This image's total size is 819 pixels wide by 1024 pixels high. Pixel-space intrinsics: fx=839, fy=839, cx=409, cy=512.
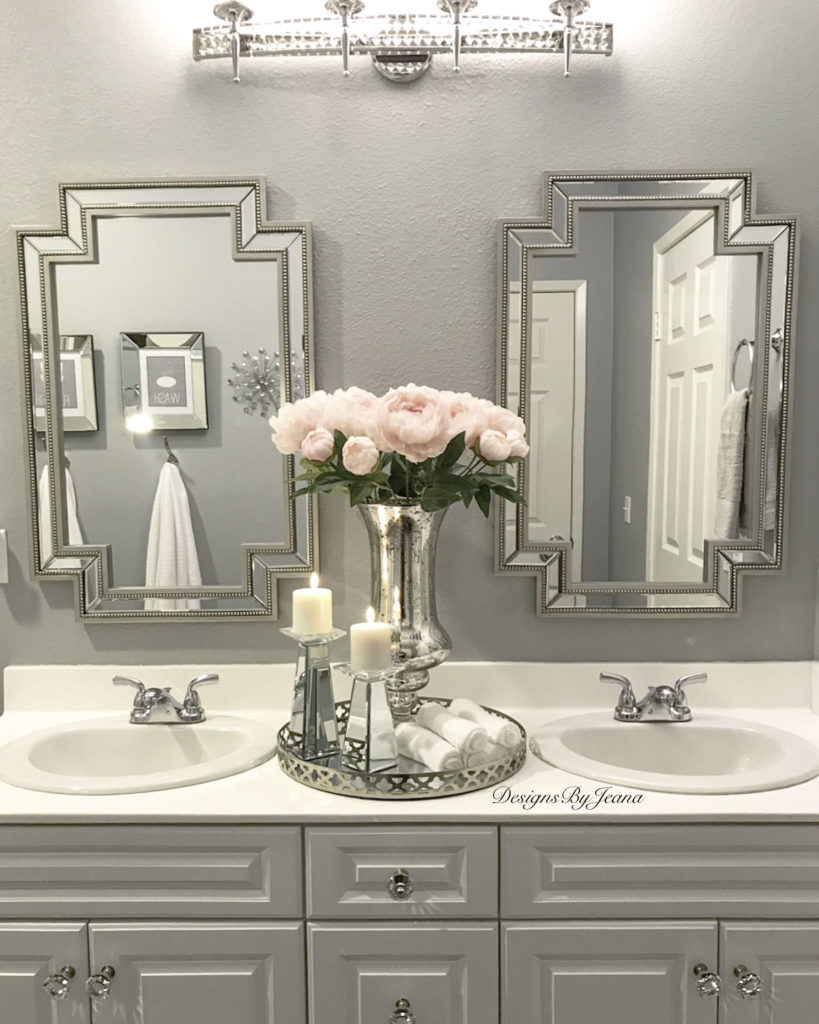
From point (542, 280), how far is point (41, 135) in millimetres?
1024

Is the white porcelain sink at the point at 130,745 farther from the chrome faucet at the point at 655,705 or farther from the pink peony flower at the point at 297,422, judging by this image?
the chrome faucet at the point at 655,705

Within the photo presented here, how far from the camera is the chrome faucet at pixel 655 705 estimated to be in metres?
1.62

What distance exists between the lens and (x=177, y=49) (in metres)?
1.64

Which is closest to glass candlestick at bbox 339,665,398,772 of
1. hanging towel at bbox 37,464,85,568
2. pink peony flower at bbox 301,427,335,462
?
pink peony flower at bbox 301,427,335,462

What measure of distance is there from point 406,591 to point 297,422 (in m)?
0.35

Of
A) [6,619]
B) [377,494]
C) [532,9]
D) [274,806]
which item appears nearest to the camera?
[274,806]

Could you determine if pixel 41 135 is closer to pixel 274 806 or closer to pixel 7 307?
pixel 7 307

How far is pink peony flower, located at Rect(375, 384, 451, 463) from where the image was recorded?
1.32 meters
